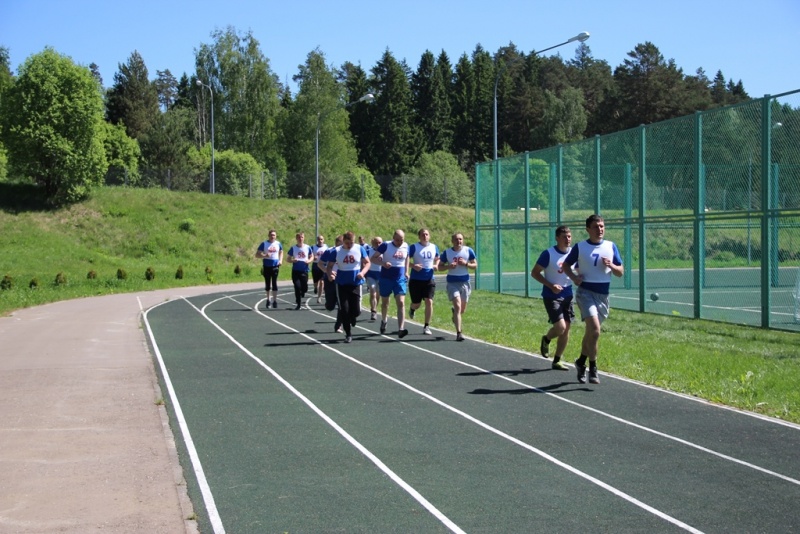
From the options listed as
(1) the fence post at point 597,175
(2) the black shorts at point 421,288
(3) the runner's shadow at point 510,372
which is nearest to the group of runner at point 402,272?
(2) the black shorts at point 421,288

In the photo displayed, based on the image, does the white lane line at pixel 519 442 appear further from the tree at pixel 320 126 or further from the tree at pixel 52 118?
the tree at pixel 320 126

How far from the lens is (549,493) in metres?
6.52

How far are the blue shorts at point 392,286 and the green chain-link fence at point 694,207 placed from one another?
19.9ft

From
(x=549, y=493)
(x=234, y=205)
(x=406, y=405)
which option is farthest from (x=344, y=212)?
(x=549, y=493)

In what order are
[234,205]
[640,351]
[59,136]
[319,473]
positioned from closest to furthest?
[319,473] < [640,351] < [59,136] < [234,205]

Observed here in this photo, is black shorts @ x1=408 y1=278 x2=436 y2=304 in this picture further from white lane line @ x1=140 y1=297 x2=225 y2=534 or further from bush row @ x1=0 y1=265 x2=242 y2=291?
bush row @ x1=0 y1=265 x2=242 y2=291

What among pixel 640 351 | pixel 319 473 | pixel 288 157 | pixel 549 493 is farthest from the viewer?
pixel 288 157

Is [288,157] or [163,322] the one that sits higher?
[288,157]

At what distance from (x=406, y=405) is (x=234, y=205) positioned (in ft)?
157

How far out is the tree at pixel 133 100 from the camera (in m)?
84.9

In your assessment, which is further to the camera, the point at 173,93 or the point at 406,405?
the point at 173,93

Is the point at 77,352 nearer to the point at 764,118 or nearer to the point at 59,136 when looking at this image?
the point at 764,118

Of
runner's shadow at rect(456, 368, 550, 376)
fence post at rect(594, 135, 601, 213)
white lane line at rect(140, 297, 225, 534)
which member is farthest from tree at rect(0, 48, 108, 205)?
runner's shadow at rect(456, 368, 550, 376)

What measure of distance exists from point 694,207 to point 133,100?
2962 inches
